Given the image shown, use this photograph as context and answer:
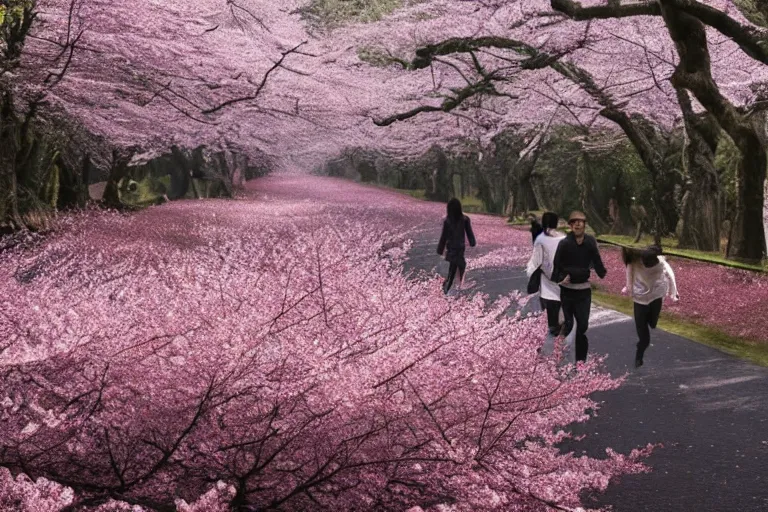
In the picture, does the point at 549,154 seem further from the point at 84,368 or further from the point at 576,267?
the point at 84,368

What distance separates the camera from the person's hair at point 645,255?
831 cm

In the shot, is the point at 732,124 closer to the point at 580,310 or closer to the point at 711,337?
the point at 711,337

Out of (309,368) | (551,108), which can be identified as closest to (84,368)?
(309,368)

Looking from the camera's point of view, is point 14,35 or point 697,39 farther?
point 697,39

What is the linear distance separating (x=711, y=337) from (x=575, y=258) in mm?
3776

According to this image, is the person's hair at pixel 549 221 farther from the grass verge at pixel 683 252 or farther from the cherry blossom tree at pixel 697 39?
the cherry blossom tree at pixel 697 39

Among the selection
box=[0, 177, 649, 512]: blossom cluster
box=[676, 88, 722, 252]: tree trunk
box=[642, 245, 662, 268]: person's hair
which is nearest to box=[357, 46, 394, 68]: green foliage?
box=[676, 88, 722, 252]: tree trunk

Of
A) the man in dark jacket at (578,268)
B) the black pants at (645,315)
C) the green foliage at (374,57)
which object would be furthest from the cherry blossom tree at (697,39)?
the green foliage at (374,57)

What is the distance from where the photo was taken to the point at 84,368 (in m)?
3.23

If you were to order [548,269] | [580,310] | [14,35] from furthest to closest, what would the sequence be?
[14,35], [548,269], [580,310]

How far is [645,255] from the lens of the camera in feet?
27.4

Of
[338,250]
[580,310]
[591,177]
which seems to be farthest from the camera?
[591,177]

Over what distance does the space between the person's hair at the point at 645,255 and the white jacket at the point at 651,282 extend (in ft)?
0.18

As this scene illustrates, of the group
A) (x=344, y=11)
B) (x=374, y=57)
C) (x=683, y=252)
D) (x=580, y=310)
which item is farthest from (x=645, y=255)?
(x=344, y=11)
